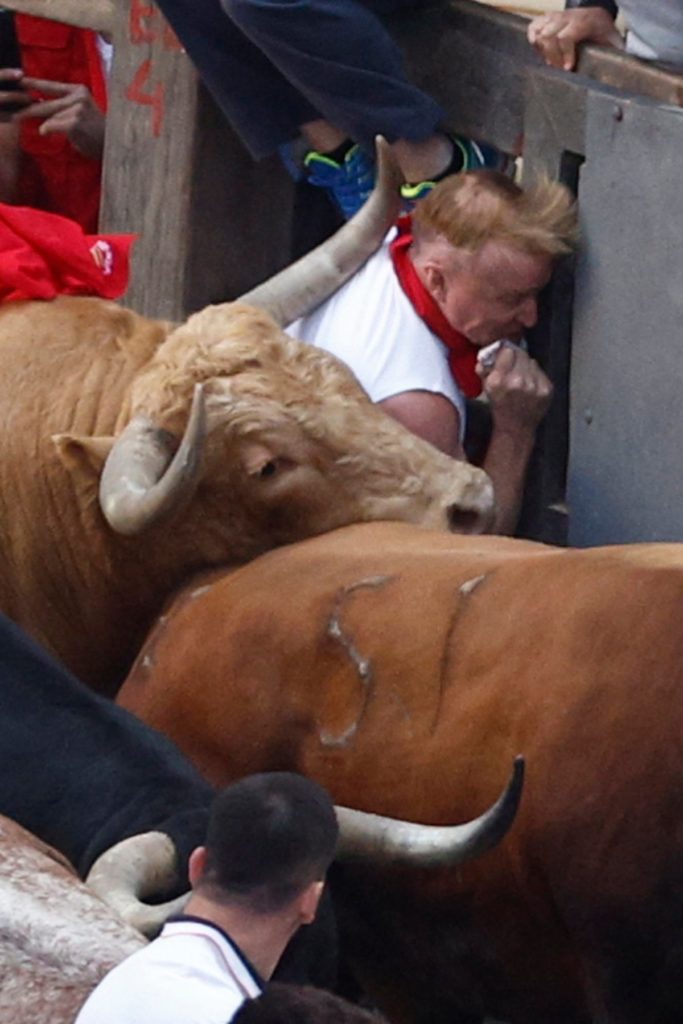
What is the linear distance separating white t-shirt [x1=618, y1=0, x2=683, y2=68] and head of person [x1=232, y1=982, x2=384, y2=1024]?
9.32 feet

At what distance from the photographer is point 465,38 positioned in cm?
588

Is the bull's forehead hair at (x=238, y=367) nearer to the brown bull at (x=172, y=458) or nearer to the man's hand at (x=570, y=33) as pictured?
the brown bull at (x=172, y=458)

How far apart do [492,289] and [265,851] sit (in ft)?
8.23

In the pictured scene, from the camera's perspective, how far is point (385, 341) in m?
5.40

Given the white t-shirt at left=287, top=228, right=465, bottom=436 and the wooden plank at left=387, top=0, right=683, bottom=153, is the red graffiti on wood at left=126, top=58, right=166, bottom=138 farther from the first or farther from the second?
the white t-shirt at left=287, top=228, right=465, bottom=436

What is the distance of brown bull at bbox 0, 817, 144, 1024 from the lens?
3250 mm

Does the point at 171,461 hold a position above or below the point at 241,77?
below

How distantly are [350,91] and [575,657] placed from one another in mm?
2274

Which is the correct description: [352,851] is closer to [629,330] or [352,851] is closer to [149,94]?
[629,330]

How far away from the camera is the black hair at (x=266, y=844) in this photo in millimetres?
3031

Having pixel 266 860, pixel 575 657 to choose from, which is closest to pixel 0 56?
pixel 575 657

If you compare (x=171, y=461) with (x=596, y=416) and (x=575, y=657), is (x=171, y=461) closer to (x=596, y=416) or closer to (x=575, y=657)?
(x=596, y=416)

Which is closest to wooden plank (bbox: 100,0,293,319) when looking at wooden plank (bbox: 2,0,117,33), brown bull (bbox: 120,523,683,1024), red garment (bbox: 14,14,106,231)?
wooden plank (bbox: 2,0,117,33)

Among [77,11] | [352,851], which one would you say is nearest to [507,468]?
[352,851]
